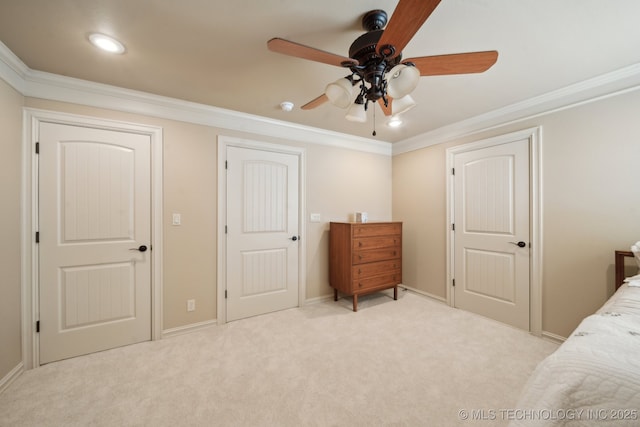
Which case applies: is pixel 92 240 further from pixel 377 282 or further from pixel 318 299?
pixel 377 282

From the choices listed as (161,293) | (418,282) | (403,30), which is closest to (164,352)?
(161,293)

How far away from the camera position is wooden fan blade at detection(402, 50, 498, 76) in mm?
1271

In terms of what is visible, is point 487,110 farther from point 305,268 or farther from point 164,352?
point 164,352

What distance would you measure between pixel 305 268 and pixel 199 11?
8.97ft

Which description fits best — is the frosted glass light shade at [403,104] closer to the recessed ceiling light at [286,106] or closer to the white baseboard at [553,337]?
the recessed ceiling light at [286,106]

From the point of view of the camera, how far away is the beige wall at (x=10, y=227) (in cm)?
175

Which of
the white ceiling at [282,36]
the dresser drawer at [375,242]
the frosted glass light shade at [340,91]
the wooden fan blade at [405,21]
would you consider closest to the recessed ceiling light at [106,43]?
the white ceiling at [282,36]

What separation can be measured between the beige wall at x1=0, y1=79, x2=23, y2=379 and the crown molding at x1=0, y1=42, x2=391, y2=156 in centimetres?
14

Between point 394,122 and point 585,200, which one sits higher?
point 394,122

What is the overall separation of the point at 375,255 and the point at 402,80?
2.40m

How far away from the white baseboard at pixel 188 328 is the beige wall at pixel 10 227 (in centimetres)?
97

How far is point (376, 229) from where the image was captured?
3.32m

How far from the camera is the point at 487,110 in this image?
109 inches

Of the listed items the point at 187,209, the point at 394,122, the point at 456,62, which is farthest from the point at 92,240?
the point at 394,122
